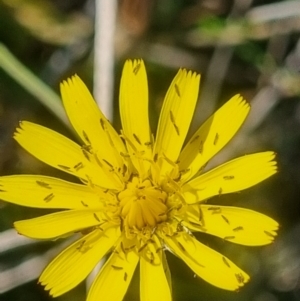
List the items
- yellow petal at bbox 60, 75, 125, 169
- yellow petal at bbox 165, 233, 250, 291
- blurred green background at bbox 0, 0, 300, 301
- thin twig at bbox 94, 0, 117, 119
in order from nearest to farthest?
yellow petal at bbox 165, 233, 250, 291 < yellow petal at bbox 60, 75, 125, 169 < thin twig at bbox 94, 0, 117, 119 < blurred green background at bbox 0, 0, 300, 301

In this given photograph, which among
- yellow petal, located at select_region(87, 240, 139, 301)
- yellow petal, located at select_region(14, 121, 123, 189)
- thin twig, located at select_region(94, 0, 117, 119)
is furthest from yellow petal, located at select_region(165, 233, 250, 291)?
thin twig, located at select_region(94, 0, 117, 119)

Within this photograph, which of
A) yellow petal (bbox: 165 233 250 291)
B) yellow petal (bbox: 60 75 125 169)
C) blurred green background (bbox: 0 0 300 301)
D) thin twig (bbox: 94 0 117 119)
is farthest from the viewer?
blurred green background (bbox: 0 0 300 301)

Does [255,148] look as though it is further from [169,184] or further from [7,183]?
[7,183]

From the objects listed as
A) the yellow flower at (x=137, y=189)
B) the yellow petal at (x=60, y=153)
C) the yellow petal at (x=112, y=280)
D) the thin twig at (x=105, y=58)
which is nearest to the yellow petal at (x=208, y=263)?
the yellow flower at (x=137, y=189)

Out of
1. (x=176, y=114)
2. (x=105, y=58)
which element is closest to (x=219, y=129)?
(x=176, y=114)

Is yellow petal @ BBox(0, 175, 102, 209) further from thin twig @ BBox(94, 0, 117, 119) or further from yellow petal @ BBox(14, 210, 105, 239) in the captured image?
thin twig @ BBox(94, 0, 117, 119)

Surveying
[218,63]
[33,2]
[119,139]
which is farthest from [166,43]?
[119,139]

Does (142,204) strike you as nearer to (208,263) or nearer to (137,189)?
(137,189)

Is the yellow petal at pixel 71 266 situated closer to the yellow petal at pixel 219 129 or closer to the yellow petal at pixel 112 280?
the yellow petal at pixel 112 280
